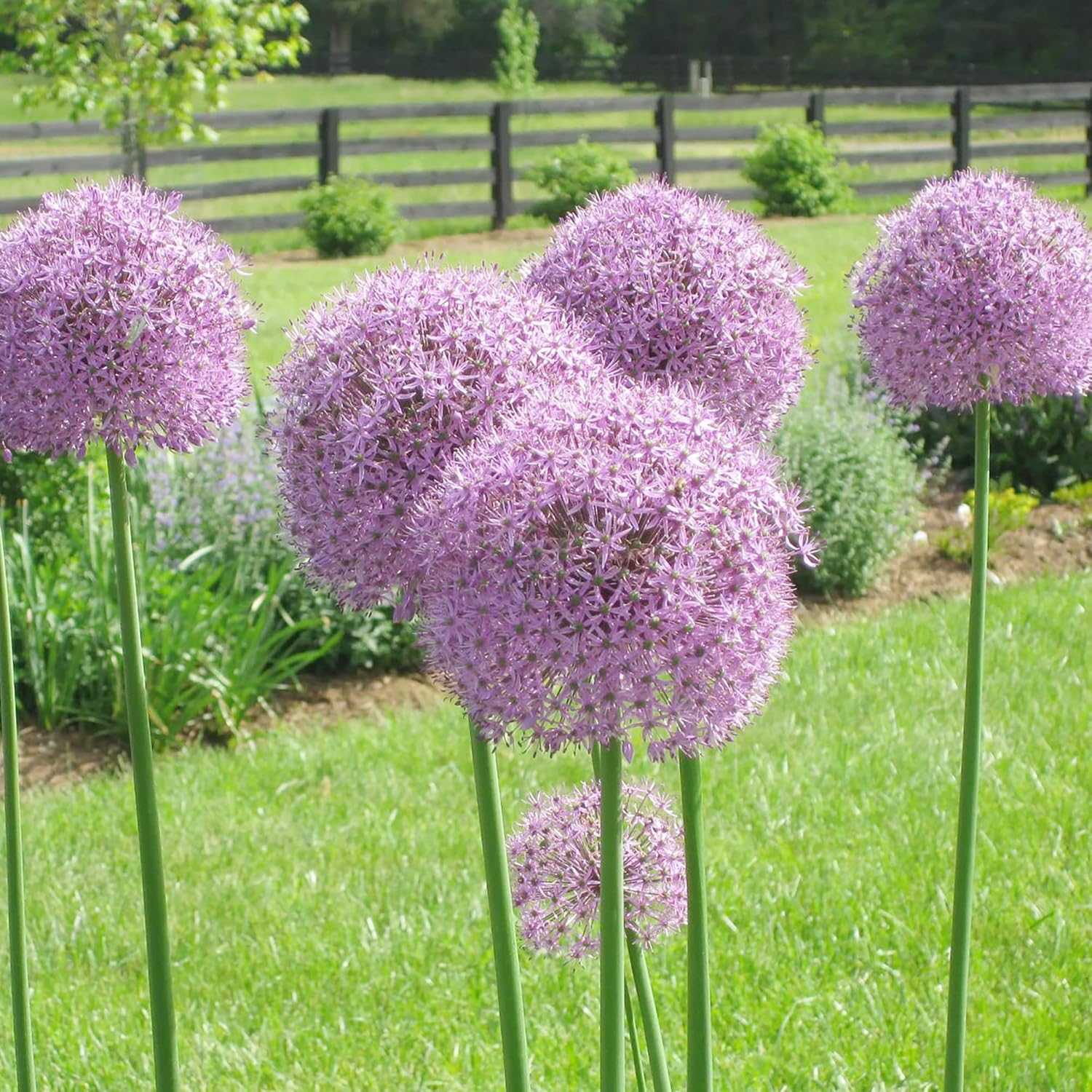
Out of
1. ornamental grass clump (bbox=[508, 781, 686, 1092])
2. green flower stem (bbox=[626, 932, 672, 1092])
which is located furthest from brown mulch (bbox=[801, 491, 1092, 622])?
green flower stem (bbox=[626, 932, 672, 1092])

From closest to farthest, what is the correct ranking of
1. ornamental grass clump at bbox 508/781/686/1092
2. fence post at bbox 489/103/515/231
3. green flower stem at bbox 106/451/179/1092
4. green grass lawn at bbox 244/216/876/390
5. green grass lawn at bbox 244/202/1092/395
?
green flower stem at bbox 106/451/179/1092
ornamental grass clump at bbox 508/781/686/1092
green grass lawn at bbox 244/202/1092/395
green grass lawn at bbox 244/216/876/390
fence post at bbox 489/103/515/231

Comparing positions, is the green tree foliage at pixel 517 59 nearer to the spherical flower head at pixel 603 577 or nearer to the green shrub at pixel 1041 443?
the green shrub at pixel 1041 443

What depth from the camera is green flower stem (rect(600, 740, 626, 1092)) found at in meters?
1.42

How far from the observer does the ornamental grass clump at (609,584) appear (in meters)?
1.35

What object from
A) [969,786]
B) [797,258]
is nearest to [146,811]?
[969,786]

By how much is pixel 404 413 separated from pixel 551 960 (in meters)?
2.51

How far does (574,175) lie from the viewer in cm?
1928

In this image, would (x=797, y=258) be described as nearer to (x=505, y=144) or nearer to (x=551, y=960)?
→ (x=505, y=144)

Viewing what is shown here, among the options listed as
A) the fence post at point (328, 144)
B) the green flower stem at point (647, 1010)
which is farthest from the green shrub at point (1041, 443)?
the fence post at point (328, 144)

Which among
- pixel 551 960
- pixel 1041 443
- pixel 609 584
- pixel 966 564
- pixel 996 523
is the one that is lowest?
pixel 551 960

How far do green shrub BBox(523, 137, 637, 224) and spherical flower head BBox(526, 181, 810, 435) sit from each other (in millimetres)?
17208

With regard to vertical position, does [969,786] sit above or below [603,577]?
below

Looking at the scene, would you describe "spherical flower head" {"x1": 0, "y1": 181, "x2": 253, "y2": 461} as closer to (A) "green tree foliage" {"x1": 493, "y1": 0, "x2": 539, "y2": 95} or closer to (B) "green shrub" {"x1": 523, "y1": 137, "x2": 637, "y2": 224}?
(B) "green shrub" {"x1": 523, "y1": 137, "x2": 637, "y2": 224}

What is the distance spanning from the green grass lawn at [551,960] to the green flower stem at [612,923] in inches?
76.5
